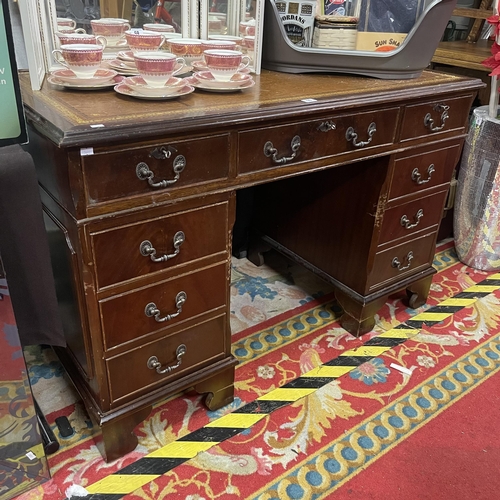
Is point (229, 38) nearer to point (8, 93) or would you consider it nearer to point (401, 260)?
point (8, 93)

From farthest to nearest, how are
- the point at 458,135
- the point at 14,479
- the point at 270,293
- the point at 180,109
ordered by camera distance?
1. the point at 270,293
2. the point at 458,135
3. the point at 14,479
4. the point at 180,109

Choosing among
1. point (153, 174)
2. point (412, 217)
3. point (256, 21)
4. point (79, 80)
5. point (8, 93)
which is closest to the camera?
point (8, 93)

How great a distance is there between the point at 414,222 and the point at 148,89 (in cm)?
100

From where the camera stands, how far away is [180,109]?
104cm

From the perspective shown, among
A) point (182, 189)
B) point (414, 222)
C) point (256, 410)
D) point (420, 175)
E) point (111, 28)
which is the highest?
point (111, 28)

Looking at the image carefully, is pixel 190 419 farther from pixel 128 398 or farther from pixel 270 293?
pixel 270 293

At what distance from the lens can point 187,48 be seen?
1285mm

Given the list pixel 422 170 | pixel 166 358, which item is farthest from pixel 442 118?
pixel 166 358

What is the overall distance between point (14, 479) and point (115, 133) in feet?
2.71

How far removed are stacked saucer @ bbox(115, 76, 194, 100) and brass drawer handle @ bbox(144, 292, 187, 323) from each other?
440mm

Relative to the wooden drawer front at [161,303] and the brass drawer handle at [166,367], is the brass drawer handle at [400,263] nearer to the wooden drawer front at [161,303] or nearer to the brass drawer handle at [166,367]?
the wooden drawer front at [161,303]

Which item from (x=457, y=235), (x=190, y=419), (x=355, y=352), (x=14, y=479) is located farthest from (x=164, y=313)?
(x=457, y=235)

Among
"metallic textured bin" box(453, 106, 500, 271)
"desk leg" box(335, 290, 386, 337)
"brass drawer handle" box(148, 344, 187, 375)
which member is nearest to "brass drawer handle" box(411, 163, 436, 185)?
"desk leg" box(335, 290, 386, 337)

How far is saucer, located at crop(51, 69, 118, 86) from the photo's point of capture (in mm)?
1094
